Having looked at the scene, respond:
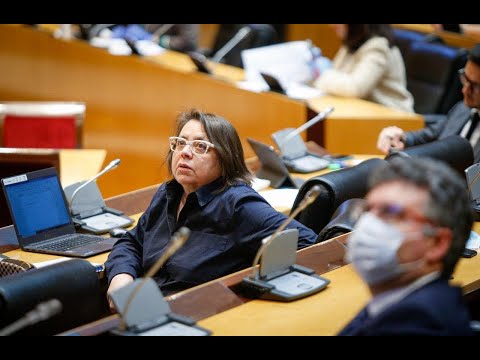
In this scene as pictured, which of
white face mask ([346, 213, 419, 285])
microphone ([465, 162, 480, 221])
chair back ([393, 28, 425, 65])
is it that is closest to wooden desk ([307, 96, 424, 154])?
microphone ([465, 162, 480, 221])

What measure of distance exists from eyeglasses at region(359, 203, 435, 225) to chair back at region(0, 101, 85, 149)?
357 centimetres

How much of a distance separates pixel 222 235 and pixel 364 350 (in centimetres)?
103

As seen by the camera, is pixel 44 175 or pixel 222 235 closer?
pixel 222 235

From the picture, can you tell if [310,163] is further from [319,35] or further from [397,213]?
[319,35]

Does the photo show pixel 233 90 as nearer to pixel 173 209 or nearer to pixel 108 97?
pixel 108 97

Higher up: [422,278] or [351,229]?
[422,278]

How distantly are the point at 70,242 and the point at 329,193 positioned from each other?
3.05ft

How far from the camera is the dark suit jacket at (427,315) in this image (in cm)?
167

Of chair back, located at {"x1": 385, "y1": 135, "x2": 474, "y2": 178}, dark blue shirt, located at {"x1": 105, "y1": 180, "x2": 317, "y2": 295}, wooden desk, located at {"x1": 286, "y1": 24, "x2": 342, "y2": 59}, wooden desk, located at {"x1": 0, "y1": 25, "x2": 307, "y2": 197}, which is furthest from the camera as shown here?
wooden desk, located at {"x1": 286, "y1": 24, "x2": 342, "y2": 59}

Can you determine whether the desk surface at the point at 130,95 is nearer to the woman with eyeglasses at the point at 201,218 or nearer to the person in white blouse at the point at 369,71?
the person in white blouse at the point at 369,71

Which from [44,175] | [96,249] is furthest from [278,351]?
Result: [44,175]

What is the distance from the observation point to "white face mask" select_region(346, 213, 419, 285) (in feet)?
5.80

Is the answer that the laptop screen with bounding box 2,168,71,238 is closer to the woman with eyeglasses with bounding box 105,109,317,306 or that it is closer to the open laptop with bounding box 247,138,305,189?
the woman with eyeglasses with bounding box 105,109,317,306

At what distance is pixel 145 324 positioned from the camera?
7.07 ft
